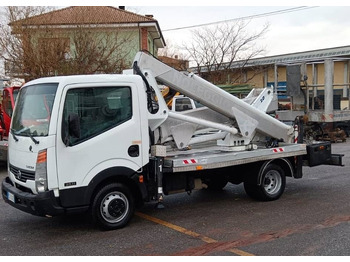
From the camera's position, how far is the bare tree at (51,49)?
17344 mm

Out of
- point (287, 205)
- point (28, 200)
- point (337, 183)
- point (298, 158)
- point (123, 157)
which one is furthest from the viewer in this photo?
point (337, 183)

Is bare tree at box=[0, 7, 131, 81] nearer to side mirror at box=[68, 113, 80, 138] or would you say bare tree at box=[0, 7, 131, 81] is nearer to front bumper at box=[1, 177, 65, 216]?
front bumper at box=[1, 177, 65, 216]

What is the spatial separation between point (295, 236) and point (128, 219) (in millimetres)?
2325

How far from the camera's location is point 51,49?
17.4m

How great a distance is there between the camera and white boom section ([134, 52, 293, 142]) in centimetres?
629

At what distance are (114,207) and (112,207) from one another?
30 mm

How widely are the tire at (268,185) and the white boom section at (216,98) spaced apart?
676 mm

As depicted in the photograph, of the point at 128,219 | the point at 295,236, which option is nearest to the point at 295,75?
the point at 295,236

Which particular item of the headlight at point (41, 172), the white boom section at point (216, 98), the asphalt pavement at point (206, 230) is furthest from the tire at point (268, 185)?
the headlight at point (41, 172)

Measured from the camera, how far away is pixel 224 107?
6875 mm

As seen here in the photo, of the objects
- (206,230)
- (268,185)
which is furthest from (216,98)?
(206,230)

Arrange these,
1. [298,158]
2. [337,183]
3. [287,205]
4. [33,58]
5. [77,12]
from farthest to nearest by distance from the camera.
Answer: [77,12] → [33,58] → [337,183] → [298,158] → [287,205]

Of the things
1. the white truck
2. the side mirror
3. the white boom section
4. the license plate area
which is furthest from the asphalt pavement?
the side mirror

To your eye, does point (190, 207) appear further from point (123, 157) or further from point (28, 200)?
point (28, 200)
